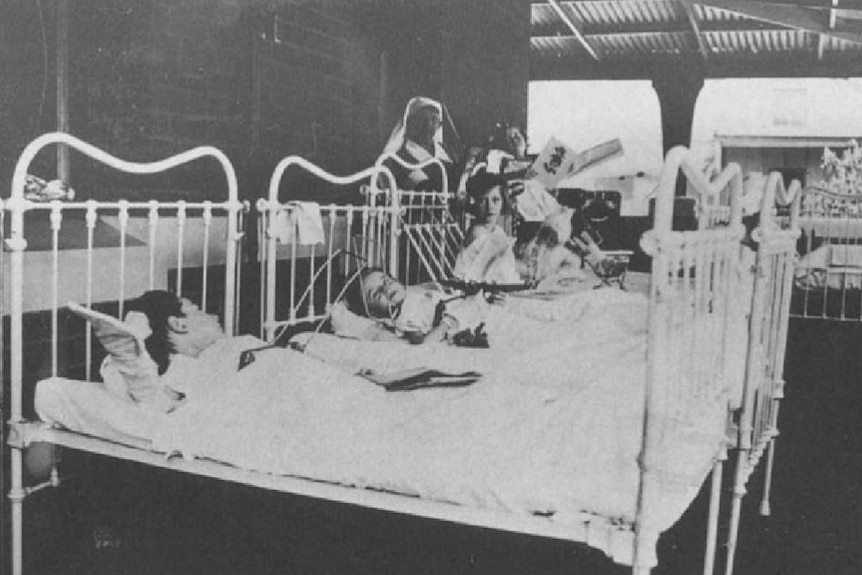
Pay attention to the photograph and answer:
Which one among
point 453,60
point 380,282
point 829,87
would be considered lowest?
point 380,282

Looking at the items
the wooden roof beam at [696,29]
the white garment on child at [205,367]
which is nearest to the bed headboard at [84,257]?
the white garment on child at [205,367]

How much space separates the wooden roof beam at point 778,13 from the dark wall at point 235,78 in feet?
6.11

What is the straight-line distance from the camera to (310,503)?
3.49m

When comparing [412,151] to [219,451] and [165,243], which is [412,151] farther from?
[219,451]

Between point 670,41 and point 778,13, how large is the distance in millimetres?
2601

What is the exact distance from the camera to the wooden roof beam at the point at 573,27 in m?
8.09

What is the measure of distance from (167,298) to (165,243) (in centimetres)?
66

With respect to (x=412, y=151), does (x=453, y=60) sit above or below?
above

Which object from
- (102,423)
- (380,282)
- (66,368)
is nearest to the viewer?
(102,423)

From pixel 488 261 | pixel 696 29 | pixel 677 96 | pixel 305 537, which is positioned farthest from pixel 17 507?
→ pixel 677 96

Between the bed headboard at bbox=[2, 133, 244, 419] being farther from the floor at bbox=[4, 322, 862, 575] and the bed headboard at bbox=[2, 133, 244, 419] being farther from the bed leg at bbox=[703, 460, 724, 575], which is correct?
the bed leg at bbox=[703, 460, 724, 575]

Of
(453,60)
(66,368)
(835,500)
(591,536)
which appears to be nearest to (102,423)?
(66,368)

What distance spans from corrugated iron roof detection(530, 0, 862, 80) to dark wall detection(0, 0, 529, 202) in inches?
81.1

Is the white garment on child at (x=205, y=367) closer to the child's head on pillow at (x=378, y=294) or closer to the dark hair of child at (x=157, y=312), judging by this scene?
the dark hair of child at (x=157, y=312)
